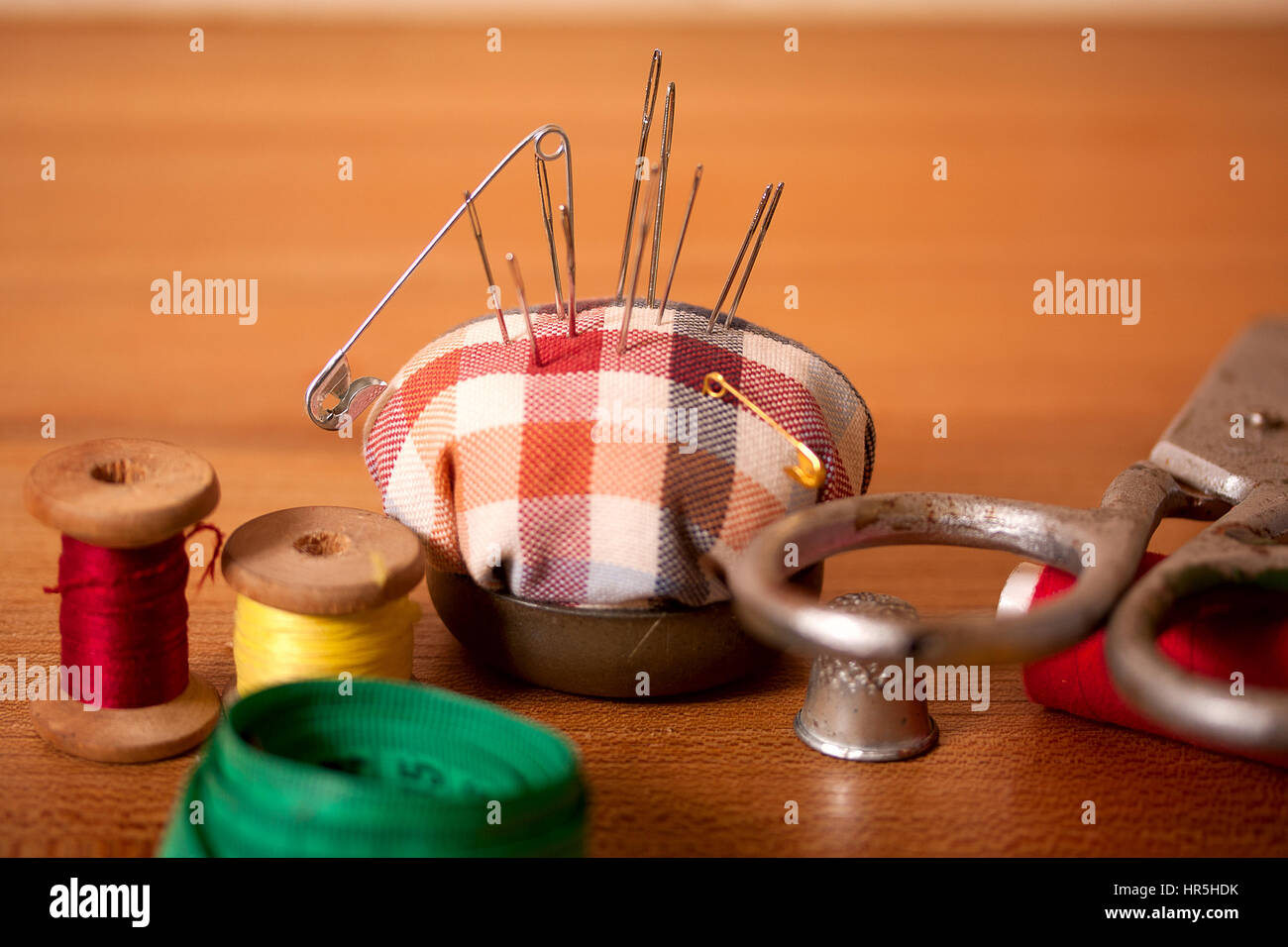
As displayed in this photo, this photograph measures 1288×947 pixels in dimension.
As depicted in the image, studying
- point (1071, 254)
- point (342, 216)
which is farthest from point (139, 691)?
point (1071, 254)

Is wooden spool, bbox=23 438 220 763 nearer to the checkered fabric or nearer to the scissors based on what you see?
the checkered fabric

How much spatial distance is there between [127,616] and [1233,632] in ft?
2.41

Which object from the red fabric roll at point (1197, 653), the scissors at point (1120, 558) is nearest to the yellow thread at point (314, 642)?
the scissors at point (1120, 558)

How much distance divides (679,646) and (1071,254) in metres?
1.36

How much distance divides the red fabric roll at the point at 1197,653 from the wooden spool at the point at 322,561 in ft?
1.40

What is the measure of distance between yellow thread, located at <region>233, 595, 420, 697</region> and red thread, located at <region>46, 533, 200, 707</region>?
5cm

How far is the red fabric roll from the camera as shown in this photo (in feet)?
2.88

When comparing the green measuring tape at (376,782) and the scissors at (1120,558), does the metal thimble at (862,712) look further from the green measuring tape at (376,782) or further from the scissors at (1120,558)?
the green measuring tape at (376,782)

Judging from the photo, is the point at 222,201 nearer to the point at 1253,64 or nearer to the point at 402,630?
the point at 402,630

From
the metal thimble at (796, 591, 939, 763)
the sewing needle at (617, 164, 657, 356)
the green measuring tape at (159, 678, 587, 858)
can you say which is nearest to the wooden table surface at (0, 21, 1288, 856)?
the metal thimble at (796, 591, 939, 763)

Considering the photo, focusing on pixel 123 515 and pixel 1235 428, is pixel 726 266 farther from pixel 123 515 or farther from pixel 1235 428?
pixel 123 515

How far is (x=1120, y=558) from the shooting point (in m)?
0.81

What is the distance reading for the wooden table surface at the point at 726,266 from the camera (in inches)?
35.4

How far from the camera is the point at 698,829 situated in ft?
2.80
